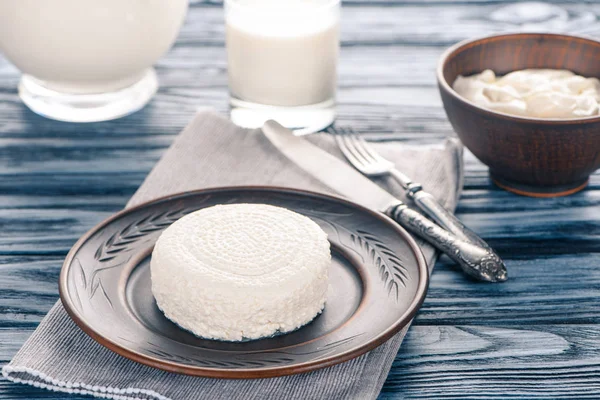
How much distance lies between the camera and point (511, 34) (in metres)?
1.17

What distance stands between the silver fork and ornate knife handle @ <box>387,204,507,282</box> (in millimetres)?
20

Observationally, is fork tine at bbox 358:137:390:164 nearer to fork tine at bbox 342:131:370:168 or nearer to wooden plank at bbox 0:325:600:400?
fork tine at bbox 342:131:370:168

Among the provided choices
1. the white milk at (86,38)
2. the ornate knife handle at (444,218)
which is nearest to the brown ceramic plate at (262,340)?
the ornate knife handle at (444,218)

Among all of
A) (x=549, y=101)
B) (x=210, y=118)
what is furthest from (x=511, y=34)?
(x=210, y=118)

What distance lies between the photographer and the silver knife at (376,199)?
91 centimetres

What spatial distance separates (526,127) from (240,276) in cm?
42

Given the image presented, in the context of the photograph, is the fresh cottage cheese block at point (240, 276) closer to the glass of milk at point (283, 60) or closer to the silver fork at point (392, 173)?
the silver fork at point (392, 173)

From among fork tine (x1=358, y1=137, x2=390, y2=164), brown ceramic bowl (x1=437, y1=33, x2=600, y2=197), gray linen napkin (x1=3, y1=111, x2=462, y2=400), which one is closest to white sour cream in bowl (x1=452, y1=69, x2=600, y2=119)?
brown ceramic bowl (x1=437, y1=33, x2=600, y2=197)

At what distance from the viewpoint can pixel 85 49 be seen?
1.17 meters

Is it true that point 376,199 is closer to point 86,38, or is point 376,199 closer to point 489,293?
point 489,293

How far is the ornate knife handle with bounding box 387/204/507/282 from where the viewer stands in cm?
90

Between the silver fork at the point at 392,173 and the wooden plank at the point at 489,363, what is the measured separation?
0.43 ft

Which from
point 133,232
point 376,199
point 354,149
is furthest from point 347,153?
point 133,232

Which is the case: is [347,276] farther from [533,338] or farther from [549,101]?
[549,101]
